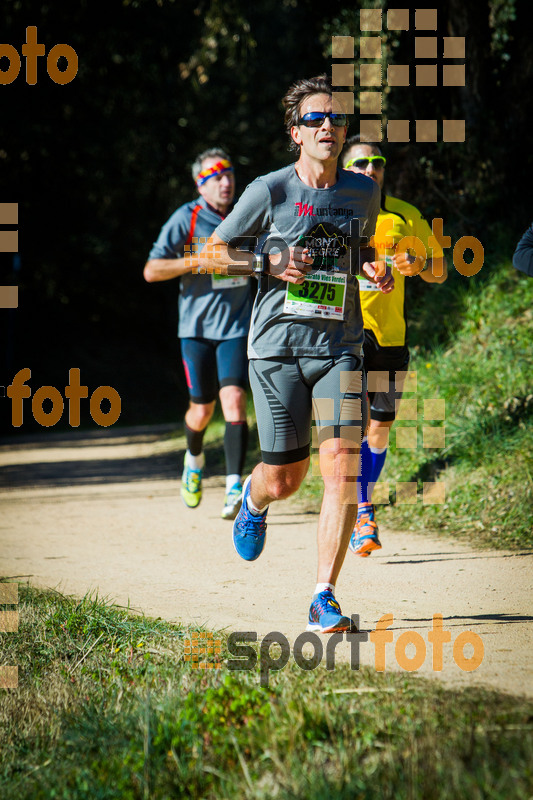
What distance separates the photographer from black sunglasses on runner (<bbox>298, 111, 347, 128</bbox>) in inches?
161

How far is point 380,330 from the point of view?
5918 millimetres

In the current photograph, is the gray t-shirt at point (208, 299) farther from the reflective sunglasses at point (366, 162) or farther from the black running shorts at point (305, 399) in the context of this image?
the black running shorts at point (305, 399)

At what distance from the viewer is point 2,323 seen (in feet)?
89.7

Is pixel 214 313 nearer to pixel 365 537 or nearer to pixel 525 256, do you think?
pixel 365 537

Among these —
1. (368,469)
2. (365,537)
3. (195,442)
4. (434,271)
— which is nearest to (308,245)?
(434,271)

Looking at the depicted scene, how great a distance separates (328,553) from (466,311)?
5988 millimetres

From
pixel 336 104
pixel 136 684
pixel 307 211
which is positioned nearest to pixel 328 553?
pixel 136 684

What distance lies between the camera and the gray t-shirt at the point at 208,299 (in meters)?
6.69

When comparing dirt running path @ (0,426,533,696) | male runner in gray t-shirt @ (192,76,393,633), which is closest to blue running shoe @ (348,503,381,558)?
dirt running path @ (0,426,533,696)

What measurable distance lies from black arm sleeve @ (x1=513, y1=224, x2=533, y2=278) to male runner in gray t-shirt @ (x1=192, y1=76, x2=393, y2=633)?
856 mm

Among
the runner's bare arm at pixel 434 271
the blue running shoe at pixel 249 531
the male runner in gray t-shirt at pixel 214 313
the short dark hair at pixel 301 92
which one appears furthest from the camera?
the male runner in gray t-shirt at pixel 214 313

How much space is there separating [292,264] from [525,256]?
1377mm

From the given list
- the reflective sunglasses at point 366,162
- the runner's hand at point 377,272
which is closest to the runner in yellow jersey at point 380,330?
the reflective sunglasses at point 366,162

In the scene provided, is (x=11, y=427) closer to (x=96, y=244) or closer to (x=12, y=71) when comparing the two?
(x=96, y=244)
